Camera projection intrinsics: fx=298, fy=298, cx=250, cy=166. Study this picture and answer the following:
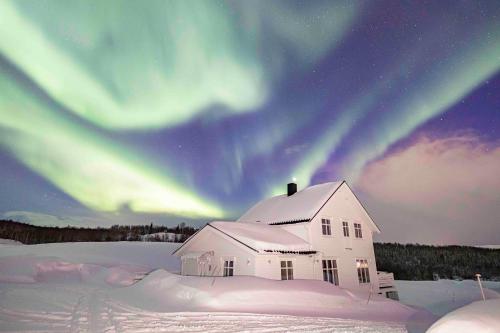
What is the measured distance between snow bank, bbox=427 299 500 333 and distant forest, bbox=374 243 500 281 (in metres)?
67.2

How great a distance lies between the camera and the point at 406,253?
106 meters

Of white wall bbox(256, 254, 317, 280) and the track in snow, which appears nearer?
the track in snow

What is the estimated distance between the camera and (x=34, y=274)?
93.7ft

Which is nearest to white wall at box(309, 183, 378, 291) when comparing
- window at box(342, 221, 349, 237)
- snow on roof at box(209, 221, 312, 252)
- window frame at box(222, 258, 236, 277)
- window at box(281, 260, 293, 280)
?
window at box(342, 221, 349, 237)

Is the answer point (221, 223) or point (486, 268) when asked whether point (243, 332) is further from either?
point (486, 268)

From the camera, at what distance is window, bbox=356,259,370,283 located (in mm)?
23544

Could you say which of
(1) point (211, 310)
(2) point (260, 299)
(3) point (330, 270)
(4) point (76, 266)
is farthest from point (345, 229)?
(4) point (76, 266)

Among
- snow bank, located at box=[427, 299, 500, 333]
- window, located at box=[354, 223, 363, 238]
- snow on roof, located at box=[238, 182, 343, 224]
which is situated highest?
snow on roof, located at box=[238, 182, 343, 224]

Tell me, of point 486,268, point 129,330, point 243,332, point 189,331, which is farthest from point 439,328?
point 486,268

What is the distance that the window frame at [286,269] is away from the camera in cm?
1836

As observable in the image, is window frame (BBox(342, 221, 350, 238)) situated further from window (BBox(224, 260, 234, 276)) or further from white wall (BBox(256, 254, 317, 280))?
window (BBox(224, 260, 234, 276))

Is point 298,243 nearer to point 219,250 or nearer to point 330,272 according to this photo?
point 330,272

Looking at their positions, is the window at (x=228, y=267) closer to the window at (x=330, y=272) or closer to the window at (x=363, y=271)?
the window at (x=330, y=272)

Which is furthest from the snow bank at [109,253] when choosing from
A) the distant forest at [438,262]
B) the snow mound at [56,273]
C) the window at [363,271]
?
the distant forest at [438,262]
